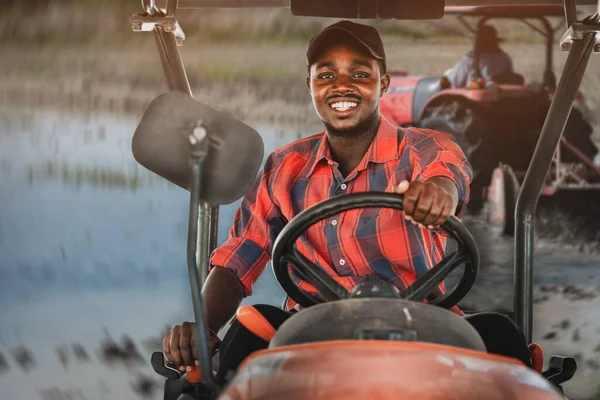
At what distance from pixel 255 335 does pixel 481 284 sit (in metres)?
2.51

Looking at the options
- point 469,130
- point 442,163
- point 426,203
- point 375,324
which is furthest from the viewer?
point 469,130

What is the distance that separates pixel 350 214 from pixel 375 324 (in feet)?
2.01

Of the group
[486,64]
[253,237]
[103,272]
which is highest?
[486,64]

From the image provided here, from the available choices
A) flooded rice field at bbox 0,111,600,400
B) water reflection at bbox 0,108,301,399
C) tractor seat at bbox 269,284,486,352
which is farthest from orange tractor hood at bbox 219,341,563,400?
water reflection at bbox 0,108,301,399

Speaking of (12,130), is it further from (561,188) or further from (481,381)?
(481,381)

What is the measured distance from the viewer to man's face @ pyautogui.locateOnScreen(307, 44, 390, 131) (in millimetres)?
1687

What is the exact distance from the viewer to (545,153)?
1.76 m

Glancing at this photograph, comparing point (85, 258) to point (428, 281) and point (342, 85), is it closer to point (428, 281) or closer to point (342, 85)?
point (342, 85)

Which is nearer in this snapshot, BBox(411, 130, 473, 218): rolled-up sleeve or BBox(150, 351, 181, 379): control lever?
BBox(150, 351, 181, 379): control lever

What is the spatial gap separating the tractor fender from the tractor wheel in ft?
1.01

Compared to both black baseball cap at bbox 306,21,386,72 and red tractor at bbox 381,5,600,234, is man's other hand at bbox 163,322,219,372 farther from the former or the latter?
red tractor at bbox 381,5,600,234

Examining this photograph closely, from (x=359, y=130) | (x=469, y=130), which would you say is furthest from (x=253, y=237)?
(x=469, y=130)

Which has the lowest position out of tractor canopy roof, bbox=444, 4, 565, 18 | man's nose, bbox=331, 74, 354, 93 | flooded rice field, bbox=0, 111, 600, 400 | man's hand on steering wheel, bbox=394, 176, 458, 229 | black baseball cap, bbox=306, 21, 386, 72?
flooded rice field, bbox=0, 111, 600, 400

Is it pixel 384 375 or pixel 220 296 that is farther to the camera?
pixel 220 296
